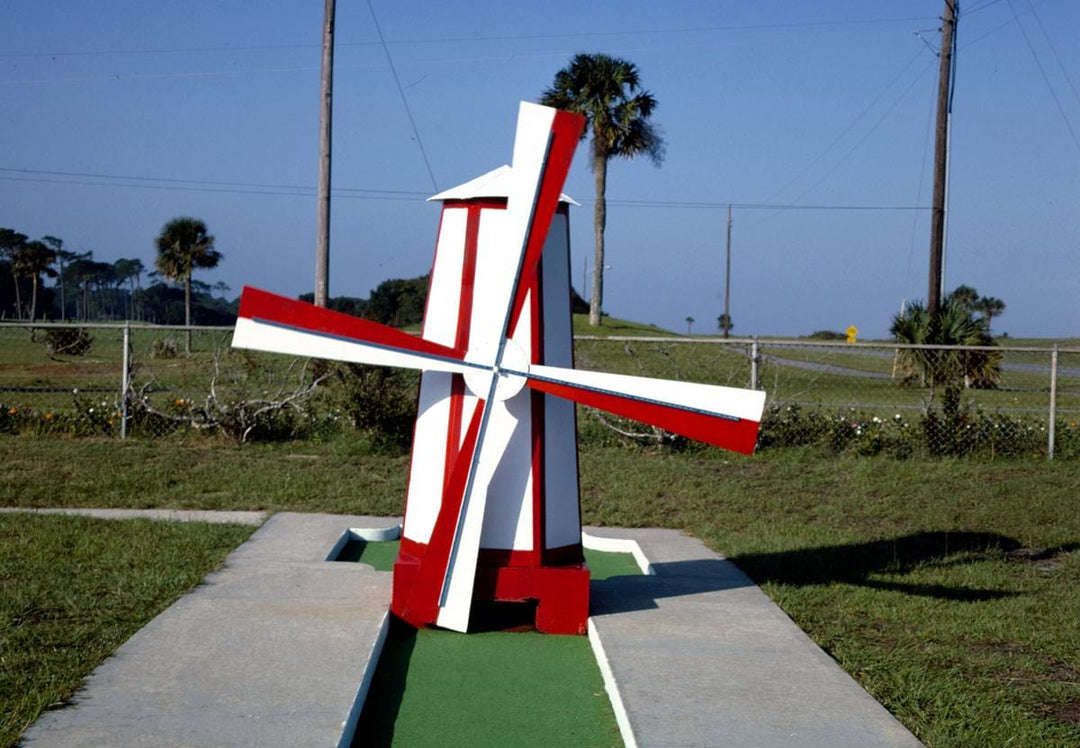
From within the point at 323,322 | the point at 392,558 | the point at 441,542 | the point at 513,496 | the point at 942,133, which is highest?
the point at 942,133

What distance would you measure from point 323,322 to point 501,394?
1040 millimetres

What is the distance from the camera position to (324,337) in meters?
6.01

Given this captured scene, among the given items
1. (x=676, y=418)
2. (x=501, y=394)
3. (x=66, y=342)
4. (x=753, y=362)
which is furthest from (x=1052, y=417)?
(x=66, y=342)

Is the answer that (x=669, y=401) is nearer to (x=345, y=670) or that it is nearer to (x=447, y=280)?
(x=447, y=280)

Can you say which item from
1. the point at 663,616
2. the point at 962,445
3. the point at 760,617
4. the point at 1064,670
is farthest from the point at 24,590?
the point at 962,445

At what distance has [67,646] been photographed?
5.58 meters

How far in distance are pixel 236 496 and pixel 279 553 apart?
2.77 m

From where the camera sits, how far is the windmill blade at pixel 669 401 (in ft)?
A: 19.6

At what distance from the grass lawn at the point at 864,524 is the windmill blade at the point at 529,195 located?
2.65 meters

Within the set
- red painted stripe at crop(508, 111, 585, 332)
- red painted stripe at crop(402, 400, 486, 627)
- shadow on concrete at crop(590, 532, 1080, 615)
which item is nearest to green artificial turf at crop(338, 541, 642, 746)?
red painted stripe at crop(402, 400, 486, 627)

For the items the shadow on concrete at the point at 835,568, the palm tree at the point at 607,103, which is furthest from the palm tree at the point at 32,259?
the shadow on concrete at the point at 835,568

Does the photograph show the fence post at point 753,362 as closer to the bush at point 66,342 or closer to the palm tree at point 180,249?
the bush at point 66,342

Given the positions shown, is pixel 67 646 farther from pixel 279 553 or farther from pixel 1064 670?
pixel 1064 670

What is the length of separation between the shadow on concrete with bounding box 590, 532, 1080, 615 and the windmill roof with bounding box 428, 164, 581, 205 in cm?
251
